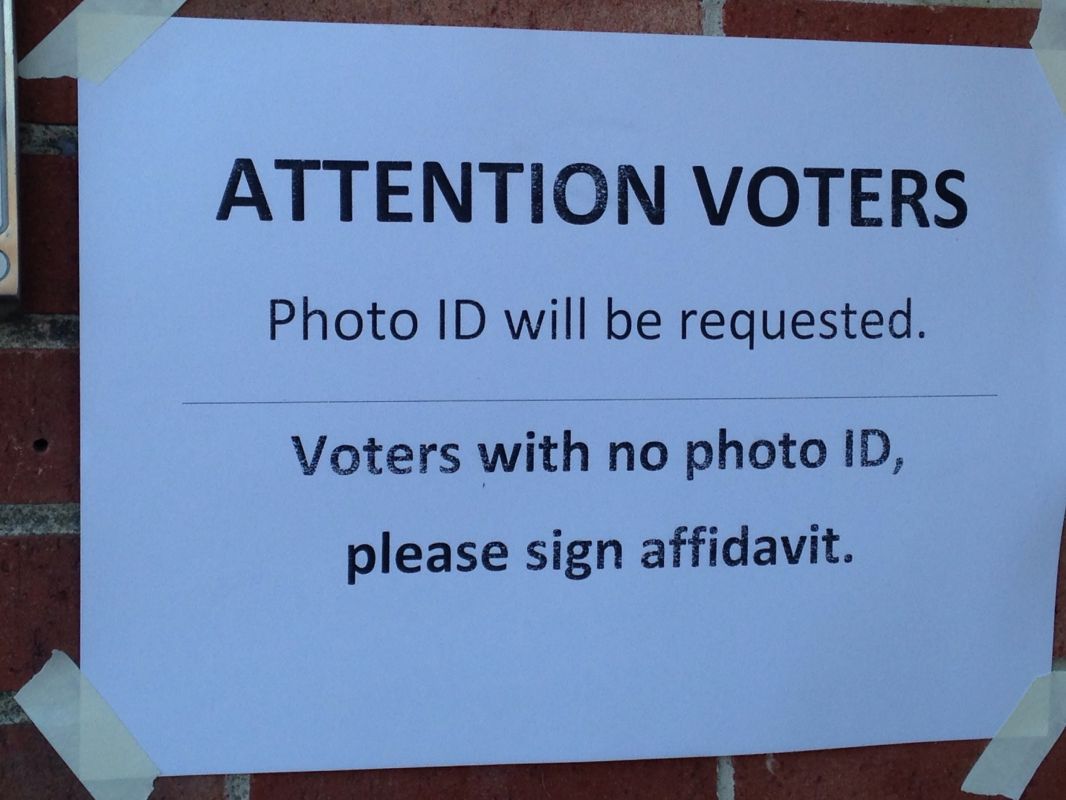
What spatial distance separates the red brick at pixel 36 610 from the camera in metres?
0.65

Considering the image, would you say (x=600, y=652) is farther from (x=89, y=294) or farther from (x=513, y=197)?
(x=89, y=294)

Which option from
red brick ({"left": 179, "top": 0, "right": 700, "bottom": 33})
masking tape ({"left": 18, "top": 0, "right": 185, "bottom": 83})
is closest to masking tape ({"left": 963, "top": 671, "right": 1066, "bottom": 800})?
red brick ({"left": 179, "top": 0, "right": 700, "bottom": 33})

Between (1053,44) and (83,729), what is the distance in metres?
0.89

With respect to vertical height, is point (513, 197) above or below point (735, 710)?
above

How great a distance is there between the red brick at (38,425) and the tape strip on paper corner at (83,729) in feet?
0.40

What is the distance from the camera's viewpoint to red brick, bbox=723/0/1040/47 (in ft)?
2.25

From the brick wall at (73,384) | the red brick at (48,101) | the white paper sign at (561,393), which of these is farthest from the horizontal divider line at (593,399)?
the red brick at (48,101)

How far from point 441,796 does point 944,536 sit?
43 centimetres

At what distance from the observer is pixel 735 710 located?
2.29 feet

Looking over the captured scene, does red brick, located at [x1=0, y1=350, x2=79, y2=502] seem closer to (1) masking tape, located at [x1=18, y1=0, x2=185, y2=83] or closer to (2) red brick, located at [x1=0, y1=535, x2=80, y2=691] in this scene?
(2) red brick, located at [x1=0, y1=535, x2=80, y2=691]

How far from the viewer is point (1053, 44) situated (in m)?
0.71

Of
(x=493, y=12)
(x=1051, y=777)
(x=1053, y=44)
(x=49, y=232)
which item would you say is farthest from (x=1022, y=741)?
(x=49, y=232)

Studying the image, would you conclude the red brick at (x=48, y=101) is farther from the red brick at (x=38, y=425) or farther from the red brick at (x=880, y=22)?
the red brick at (x=880, y=22)

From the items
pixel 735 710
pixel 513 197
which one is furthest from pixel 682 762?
pixel 513 197
